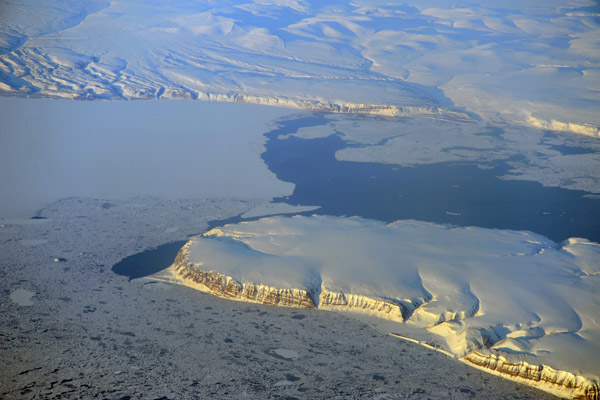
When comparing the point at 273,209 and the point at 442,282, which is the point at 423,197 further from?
the point at 442,282

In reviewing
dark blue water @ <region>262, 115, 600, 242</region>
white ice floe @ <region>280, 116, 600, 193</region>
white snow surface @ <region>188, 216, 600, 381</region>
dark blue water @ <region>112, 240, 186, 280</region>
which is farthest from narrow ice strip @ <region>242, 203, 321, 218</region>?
white ice floe @ <region>280, 116, 600, 193</region>

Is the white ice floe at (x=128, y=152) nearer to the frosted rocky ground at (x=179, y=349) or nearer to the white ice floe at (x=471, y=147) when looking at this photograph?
the white ice floe at (x=471, y=147)

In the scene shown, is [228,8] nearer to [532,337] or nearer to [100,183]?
[100,183]

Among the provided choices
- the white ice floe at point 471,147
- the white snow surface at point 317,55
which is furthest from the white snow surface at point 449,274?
the white snow surface at point 317,55

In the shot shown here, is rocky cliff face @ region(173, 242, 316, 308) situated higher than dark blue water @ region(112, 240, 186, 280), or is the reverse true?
rocky cliff face @ region(173, 242, 316, 308)

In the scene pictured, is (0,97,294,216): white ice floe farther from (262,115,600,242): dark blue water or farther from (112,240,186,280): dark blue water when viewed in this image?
(112,240,186,280): dark blue water
